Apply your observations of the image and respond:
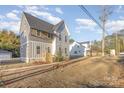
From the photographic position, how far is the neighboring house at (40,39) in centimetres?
629

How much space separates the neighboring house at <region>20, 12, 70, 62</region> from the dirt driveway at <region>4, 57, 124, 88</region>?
48cm

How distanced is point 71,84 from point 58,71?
2.20 feet

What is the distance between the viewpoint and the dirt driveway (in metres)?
5.90

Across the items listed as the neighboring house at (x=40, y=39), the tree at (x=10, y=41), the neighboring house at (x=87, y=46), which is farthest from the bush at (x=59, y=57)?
the tree at (x=10, y=41)

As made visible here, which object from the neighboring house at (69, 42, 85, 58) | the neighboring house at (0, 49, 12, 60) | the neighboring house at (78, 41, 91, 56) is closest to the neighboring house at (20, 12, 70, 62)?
the neighboring house at (69, 42, 85, 58)

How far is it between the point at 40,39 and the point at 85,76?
149 centimetres

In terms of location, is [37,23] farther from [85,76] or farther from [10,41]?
[85,76]

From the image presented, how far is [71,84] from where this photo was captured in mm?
5934

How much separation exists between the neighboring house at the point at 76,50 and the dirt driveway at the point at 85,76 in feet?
0.79

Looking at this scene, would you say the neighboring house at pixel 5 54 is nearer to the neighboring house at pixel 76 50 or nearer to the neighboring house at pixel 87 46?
the neighboring house at pixel 76 50
